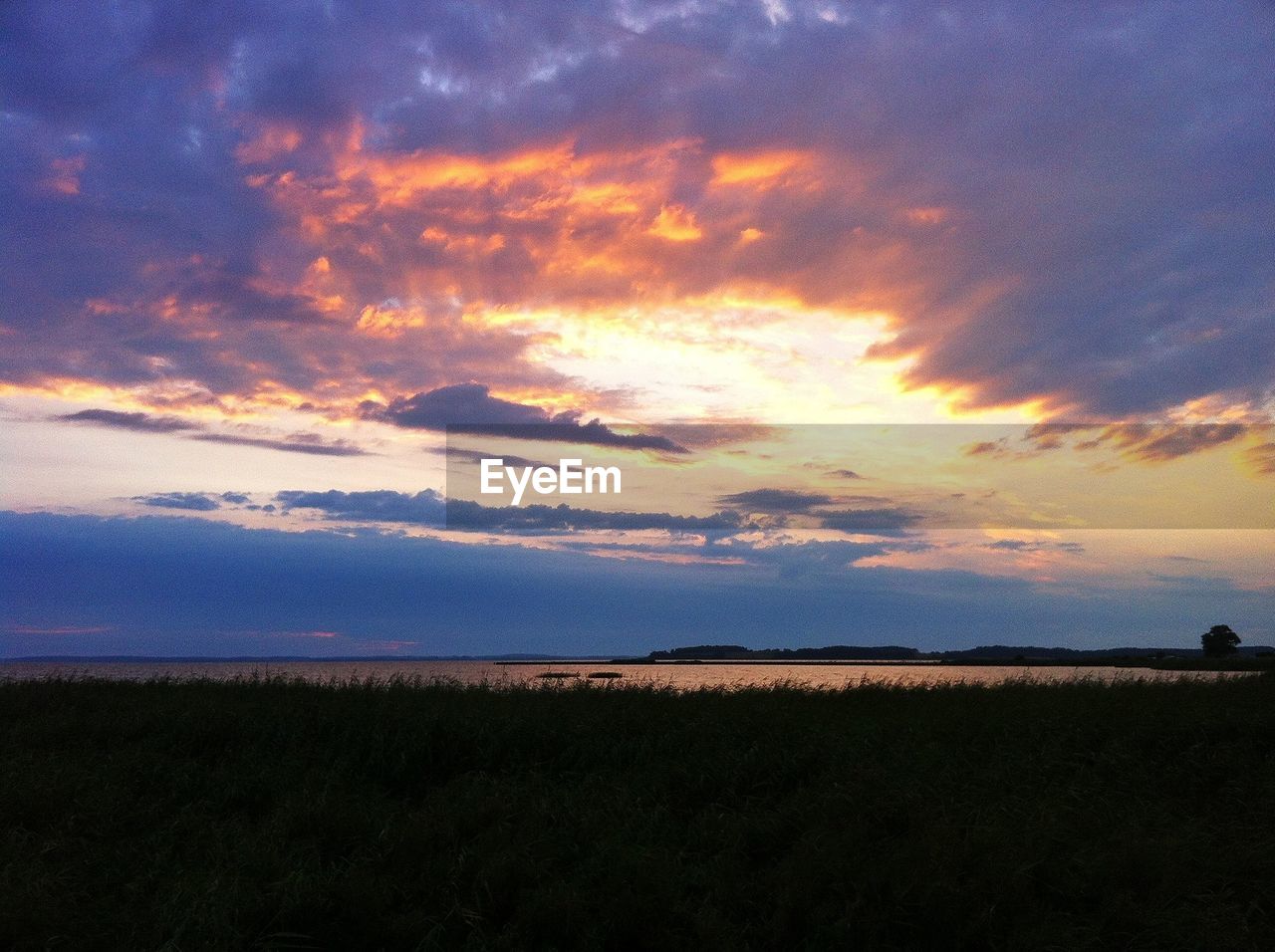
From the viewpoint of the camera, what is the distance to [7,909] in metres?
7.65

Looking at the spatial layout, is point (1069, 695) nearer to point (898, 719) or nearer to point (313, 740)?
point (898, 719)

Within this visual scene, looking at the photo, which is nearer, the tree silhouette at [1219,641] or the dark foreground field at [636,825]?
the dark foreground field at [636,825]

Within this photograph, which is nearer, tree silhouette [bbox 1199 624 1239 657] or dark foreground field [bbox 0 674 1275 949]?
dark foreground field [bbox 0 674 1275 949]

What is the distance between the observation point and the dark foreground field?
25.7 feet

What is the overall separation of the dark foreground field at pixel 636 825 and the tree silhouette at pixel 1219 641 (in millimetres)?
88819

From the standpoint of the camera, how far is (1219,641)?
8925 centimetres

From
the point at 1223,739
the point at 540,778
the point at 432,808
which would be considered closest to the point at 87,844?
the point at 432,808

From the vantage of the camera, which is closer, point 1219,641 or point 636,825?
point 636,825

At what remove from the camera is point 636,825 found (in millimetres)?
10430

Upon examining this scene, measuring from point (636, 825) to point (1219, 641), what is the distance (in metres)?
100

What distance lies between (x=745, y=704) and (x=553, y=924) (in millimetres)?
9852

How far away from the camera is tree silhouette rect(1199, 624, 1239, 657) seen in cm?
8881

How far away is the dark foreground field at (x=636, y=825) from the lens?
7828mm

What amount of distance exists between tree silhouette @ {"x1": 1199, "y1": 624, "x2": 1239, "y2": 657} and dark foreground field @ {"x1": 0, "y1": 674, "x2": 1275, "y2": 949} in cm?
8882
